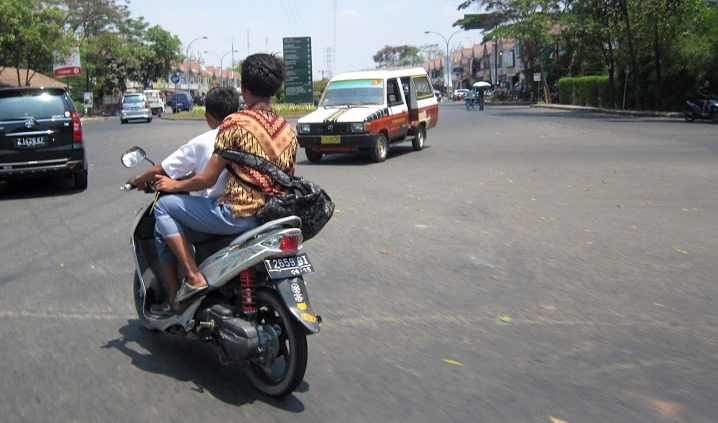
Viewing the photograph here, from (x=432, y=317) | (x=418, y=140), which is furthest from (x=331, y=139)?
(x=432, y=317)

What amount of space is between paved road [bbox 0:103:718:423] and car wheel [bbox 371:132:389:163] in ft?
15.7

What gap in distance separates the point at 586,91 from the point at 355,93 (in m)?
35.6

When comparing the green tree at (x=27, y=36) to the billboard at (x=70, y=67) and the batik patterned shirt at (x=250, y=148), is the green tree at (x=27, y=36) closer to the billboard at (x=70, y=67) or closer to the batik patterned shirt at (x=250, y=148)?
the billboard at (x=70, y=67)

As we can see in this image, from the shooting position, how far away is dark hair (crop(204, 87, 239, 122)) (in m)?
4.42

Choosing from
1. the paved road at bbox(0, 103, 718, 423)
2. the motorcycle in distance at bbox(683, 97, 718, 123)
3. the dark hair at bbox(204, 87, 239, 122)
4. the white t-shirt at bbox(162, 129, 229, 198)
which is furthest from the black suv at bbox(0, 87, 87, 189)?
the motorcycle in distance at bbox(683, 97, 718, 123)

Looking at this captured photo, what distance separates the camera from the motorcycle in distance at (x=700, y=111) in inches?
1087

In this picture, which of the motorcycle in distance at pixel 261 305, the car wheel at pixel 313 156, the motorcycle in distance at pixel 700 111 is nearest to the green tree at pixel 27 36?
the car wheel at pixel 313 156

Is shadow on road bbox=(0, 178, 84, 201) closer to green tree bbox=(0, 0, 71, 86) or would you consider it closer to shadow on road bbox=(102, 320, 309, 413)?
shadow on road bbox=(102, 320, 309, 413)

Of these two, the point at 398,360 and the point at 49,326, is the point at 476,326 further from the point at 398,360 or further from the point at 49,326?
the point at 49,326

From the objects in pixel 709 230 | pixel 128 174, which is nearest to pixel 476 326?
pixel 709 230

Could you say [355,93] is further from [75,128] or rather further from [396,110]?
[75,128]

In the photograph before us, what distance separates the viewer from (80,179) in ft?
38.9

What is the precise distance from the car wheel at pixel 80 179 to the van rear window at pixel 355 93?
6.41 metres

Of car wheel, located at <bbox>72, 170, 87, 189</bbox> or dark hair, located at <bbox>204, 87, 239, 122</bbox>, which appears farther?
car wheel, located at <bbox>72, 170, 87, 189</bbox>
